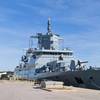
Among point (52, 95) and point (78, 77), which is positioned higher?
point (78, 77)

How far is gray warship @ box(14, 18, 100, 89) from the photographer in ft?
130

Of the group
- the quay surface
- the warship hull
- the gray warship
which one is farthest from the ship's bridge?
the quay surface

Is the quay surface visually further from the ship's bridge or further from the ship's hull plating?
the ship's bridge

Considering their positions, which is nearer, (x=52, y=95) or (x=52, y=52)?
(x=52, y=95)

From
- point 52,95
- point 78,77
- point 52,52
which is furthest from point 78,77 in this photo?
point 52,95

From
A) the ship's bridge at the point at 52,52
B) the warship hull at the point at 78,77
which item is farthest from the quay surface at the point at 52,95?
the ship's bridge at the point at 52,52

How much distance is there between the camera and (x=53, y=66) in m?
48.5

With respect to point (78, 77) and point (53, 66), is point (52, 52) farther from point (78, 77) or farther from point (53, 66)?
point (78, 77)

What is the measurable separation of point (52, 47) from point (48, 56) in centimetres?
359

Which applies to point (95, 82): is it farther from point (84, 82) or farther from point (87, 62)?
point (87, 62)

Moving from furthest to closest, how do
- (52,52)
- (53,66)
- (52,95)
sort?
1. (52,52)
2. (53,66)
3. (52,95)

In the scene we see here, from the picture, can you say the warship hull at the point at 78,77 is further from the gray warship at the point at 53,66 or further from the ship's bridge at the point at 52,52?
the ship's bridge at the point at 52,52

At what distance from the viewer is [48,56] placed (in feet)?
174

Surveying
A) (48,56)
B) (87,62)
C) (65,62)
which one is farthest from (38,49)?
(87,62)
